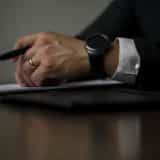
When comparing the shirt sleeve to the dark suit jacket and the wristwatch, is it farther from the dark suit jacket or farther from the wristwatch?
the dark suit jacket

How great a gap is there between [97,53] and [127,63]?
0.24 feet

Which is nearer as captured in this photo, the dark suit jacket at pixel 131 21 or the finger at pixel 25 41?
the finger at pixel 25 41

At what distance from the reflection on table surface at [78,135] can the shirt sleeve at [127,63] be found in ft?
1.20

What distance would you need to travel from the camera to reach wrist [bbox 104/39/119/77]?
1003 millimetres

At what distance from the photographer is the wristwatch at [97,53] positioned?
0.98 metres

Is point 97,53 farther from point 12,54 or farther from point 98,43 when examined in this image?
point 12,54

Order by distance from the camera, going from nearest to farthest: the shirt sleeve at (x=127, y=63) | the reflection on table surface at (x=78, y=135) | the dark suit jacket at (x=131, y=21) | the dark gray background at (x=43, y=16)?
the reflection on table surface at (x=78, y=135) → the shirt sleeve at (x=127, y=63) → the dark suit jacket at (x=131, y=21) → the dark gray background at (x=43, y=16)

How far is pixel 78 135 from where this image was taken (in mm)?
429

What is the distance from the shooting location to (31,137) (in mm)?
417

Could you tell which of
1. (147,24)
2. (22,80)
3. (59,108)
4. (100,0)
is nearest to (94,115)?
(59,108)

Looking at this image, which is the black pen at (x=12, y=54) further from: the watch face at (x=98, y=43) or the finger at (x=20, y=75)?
the watch face at (x=98, y=43)

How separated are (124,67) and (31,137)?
582mm

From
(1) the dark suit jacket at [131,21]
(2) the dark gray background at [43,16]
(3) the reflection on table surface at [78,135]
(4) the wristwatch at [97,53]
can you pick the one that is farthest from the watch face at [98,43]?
(2) the dark gray background at [43,16]

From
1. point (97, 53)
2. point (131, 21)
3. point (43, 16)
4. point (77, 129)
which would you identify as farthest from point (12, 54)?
point (43, 16)
